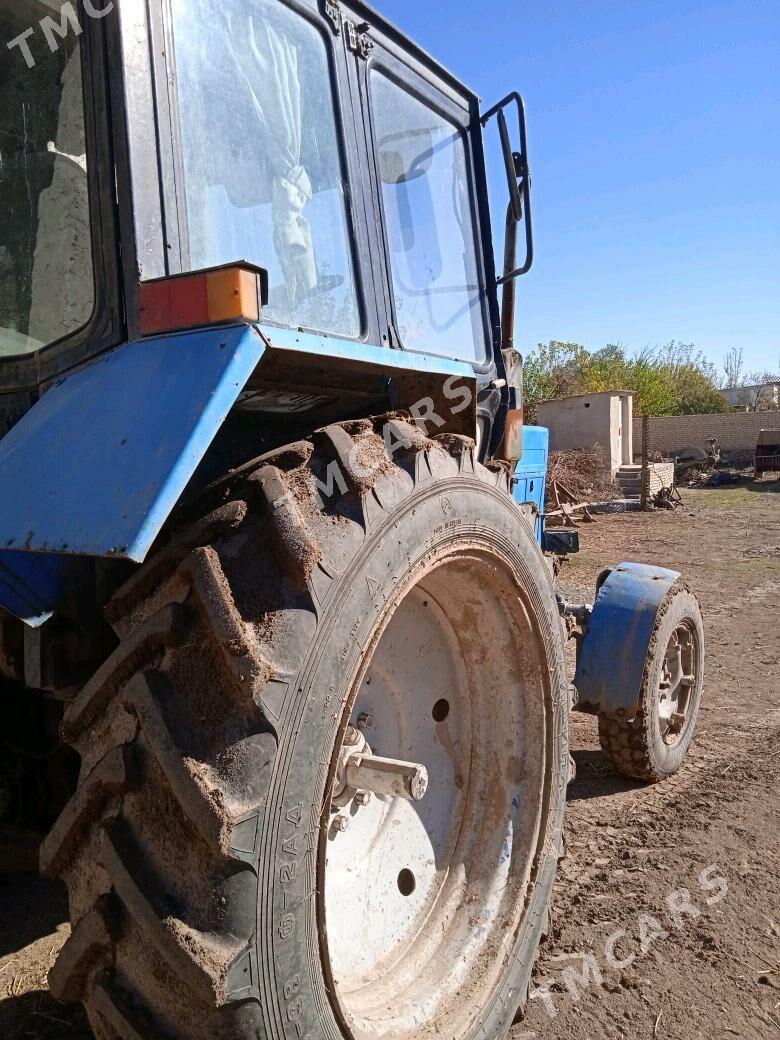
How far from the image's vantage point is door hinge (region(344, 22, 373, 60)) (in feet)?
6.90

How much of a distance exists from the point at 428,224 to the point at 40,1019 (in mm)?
2553

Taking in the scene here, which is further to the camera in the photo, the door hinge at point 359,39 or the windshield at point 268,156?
the door hinge at point 359,39

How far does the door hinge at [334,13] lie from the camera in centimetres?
202

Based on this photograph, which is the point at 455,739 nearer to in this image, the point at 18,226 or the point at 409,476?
the point at 409,476

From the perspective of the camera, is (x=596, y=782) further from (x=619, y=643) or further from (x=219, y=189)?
(x=219, y=189)

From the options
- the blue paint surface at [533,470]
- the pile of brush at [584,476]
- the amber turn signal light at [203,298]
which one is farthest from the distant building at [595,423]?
the amber turn signal light at [203,298]

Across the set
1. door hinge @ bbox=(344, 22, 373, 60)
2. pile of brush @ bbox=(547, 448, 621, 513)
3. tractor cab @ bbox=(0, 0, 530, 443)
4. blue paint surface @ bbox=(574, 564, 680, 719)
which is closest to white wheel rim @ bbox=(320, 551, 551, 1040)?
tractor cab @ bbox=(0, 0, 530, 443)

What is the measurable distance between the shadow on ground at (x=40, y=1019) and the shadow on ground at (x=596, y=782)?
208 cm

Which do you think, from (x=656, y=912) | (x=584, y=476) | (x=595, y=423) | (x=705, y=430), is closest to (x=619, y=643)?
(x=656, y=912)

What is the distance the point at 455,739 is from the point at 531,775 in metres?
0.23

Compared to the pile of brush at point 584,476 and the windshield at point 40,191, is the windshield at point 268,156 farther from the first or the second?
the pile of brush at point 584,476

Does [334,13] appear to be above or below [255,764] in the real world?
above

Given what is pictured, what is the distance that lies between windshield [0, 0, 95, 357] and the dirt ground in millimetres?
1782

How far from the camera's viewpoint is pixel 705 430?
28922 millimetres
